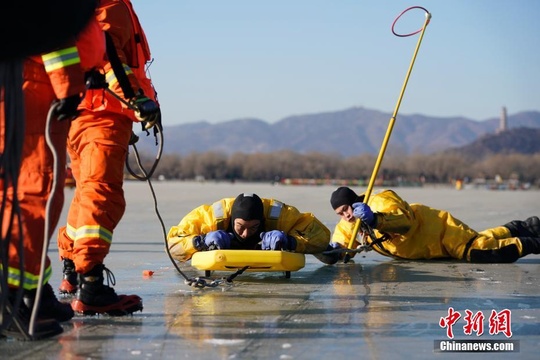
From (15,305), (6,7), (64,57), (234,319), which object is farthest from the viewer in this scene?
(234,319)

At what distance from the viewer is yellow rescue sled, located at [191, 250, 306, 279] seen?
5520 mm

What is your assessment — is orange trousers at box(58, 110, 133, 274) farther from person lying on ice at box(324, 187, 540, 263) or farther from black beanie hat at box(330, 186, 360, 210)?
person lying on ice at box(324, 187, 540, 263)

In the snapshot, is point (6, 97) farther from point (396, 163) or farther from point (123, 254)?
point (396, 163)

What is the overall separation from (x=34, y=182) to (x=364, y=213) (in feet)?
10.6

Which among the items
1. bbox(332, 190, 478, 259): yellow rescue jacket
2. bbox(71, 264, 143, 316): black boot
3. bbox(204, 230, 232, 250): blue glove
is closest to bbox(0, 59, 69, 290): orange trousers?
bbox(71, 264, 143, 316): black boot

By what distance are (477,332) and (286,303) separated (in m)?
1.22

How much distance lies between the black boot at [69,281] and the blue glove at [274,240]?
4.61 ft

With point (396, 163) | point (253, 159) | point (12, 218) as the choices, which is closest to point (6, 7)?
point (12, 218)

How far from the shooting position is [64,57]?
3.75 m

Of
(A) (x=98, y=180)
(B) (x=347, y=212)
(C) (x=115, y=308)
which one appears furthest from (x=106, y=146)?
(B) (x=347, y=212)

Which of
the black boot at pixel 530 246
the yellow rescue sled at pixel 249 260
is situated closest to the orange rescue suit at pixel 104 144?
the yellow rescue sled at pixel 249 260

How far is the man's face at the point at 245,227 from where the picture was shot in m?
6.06

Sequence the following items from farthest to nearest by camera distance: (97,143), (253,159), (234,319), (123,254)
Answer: (253,159), (123,254), (97,143), (234,319)

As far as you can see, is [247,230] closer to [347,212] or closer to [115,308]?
[347,212]
